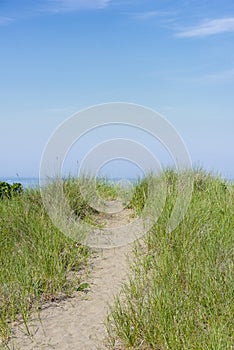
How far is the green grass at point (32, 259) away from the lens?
15.7ft

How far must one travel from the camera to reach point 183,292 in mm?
4234

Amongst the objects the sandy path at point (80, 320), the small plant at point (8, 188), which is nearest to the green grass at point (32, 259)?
the sandy path at point (80, 320)

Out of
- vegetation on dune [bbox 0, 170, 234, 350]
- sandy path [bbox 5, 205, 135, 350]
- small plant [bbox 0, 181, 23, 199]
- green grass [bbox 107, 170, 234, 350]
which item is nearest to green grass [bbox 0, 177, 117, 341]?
vegetation on dune [bbox 0, 170, 234, 350]

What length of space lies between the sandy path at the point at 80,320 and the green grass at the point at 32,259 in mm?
130

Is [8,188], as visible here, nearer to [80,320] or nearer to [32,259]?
[32,259]

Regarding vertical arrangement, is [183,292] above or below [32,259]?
below

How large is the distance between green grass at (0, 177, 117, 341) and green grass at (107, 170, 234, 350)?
72cm

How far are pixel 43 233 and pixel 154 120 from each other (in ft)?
7.02

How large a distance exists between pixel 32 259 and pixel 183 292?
1968 mm

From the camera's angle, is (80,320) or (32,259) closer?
(80,320)

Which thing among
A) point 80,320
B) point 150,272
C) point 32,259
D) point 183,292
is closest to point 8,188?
point 32,259

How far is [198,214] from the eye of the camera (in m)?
6.06

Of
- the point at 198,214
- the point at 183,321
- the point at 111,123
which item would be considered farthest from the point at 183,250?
the point at 111,123

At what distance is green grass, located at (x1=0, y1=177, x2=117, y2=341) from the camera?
4773 mm
